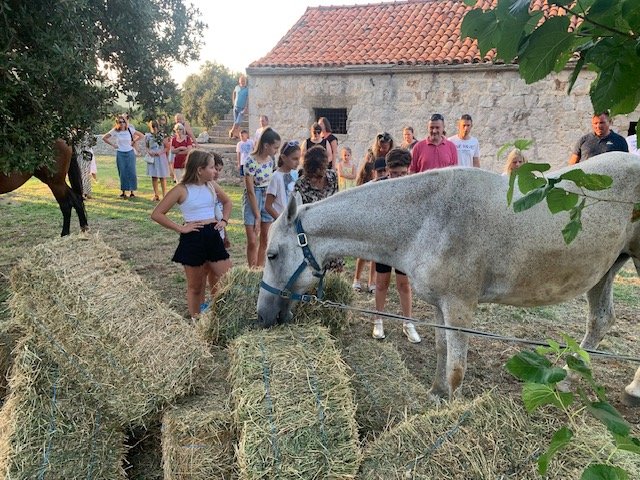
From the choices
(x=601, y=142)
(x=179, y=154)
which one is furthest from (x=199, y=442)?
(x=179, y=154)

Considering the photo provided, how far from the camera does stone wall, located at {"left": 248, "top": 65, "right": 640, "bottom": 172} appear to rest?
10.5 meters

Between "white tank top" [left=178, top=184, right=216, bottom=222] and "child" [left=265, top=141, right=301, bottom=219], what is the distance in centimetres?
98

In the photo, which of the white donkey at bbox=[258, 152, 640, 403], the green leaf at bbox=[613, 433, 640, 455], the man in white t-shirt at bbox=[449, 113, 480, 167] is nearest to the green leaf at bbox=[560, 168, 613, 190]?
the green leaf at bbox=[613, 433, 640, 455]

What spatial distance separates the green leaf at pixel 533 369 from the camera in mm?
866

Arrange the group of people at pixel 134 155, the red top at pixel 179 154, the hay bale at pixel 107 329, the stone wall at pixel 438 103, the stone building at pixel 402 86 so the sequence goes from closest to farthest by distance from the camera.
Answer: the hay bale at pixel 107 329, the stone wall at pixel 438 103, the stone building at pixel 402 86, the group of people at pixel 134 155, the red top at pixel 179 154

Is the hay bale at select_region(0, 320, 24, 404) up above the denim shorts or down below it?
below

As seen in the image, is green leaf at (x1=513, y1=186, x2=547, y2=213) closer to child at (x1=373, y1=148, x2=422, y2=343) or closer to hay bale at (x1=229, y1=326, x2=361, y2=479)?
hay bale at (x1=229, y1=326, x2=361, y2=479)

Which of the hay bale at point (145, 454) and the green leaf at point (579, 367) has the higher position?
the green leaf at point (579, 367)

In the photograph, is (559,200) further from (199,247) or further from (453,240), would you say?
(199,247)

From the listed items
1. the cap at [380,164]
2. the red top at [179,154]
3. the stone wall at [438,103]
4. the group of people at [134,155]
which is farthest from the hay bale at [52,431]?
the stone wall at [438,103]

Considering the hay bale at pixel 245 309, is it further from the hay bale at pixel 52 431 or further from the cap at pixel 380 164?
the cap at pixel 380 164

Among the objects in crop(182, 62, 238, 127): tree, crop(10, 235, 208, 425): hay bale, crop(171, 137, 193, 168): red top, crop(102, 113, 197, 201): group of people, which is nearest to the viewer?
crop(10, 235, 208, 425): hay bale

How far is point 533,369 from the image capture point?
2.98 ft

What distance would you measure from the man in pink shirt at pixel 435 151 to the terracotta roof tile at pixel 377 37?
6074mm
